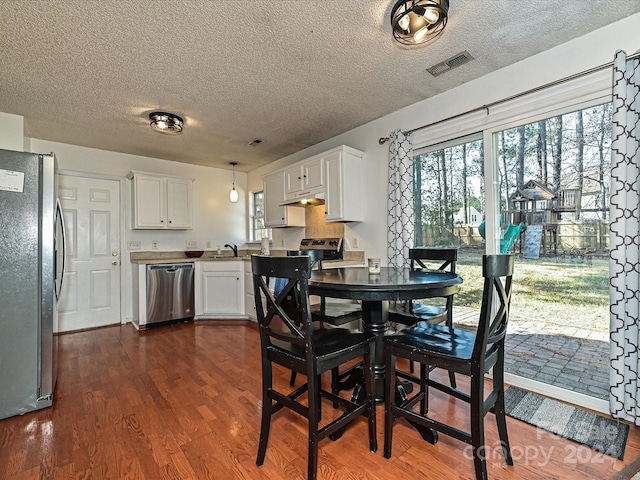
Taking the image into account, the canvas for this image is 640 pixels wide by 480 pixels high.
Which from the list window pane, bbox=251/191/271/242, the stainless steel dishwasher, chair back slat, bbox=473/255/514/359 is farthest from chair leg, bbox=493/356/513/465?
window pane, bbox=251/191/271/242

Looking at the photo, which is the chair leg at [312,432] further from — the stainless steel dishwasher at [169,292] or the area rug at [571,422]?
the stainless steel dishwasher at [169,292]

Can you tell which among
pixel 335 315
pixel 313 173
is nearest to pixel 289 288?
pixel 335 315

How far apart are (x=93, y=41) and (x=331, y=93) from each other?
174 cm

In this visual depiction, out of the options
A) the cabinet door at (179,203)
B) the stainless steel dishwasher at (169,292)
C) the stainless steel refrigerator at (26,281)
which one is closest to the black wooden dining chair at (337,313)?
the stainless steel refrigerator at (26,281)

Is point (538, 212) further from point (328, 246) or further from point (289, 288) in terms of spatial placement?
point (328, 246)

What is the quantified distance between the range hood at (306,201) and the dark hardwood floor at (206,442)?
1.98 metres

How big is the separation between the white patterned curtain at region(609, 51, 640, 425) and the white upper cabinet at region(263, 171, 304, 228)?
10.5 ft

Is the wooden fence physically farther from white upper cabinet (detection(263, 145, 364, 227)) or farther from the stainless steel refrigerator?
the stainless steel refrigerator

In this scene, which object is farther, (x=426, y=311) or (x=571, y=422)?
(x=426, y=311)

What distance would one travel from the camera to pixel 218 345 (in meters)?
3.29

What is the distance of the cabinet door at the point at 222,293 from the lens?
432cm

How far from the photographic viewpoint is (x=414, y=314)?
7.26 ft

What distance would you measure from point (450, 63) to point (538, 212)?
1.30m

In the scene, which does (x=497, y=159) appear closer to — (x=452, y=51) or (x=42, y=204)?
(x=452, y=51)
